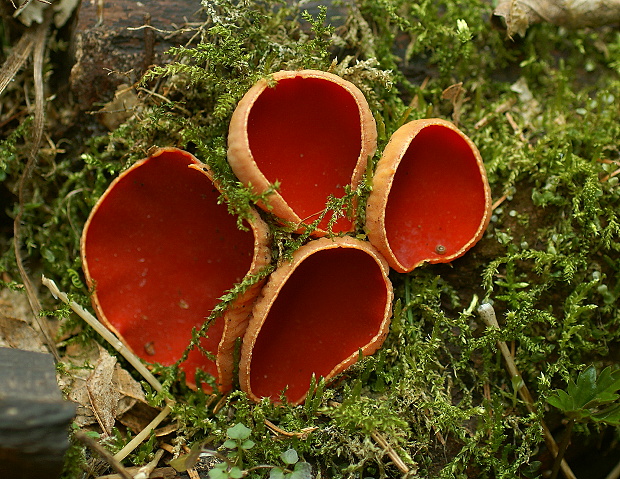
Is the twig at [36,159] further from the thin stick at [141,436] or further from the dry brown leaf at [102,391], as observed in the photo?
the thin stick at [141,436]

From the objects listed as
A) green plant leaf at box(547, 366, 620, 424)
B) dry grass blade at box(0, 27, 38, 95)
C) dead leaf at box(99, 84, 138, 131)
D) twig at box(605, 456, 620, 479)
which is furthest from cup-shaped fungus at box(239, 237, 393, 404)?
dry grass blade at box(0, 27, 38, 95)

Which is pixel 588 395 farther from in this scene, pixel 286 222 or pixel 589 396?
pixel 286 222

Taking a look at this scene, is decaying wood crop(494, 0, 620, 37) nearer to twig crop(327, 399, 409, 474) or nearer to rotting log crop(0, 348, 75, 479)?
twig crop(327, 399, 409, 474)

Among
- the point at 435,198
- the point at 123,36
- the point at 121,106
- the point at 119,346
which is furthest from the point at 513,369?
the point at 123,36

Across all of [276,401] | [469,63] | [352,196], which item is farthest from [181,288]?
[469,63]

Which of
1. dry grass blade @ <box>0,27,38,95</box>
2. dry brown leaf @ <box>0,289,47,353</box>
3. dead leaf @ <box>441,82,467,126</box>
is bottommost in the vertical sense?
dry brown leaf @ <box>0,289,47,353</box>
